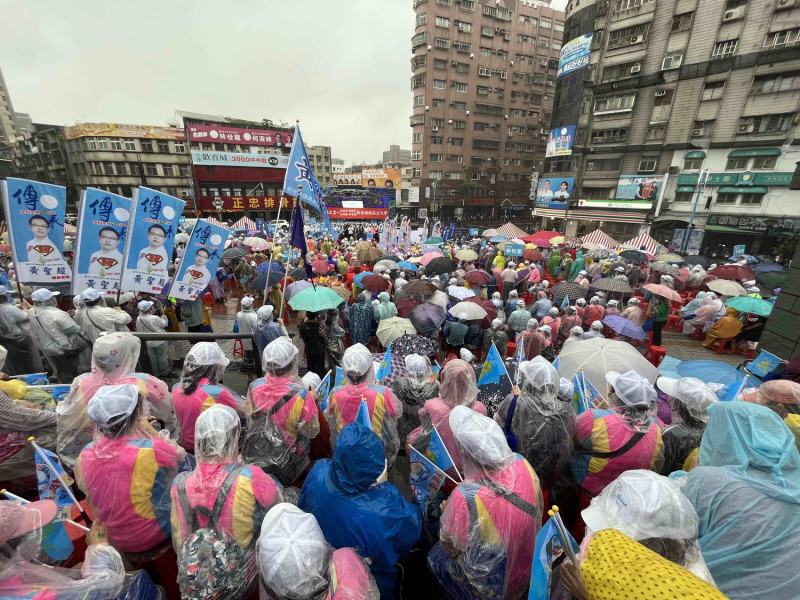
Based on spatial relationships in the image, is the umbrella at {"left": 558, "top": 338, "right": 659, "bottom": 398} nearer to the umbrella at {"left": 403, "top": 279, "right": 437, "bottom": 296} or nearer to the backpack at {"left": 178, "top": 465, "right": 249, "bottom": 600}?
the umbrella at {"left": 403, "top": 279, "right": 437, "bottom": 296}

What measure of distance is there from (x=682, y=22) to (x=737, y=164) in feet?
39.6

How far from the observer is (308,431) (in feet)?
10.3

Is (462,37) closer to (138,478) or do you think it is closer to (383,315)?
(383,315)

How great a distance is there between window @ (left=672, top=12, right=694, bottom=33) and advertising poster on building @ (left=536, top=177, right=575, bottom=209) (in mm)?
12665

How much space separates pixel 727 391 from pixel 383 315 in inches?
213

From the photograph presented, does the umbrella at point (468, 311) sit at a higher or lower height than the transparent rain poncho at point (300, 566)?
lower

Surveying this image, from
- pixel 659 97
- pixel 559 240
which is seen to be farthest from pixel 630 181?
pixel 559 240

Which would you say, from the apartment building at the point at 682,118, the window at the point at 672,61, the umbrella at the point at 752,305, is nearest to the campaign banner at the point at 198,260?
the umbrella at the point at 752,305

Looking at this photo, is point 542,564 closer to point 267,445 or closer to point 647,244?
point 267,445

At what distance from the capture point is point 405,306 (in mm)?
7781

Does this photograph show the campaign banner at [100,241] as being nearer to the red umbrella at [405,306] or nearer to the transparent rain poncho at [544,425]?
the red umbrella at [405,306]

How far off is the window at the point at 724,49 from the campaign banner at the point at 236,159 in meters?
40.2

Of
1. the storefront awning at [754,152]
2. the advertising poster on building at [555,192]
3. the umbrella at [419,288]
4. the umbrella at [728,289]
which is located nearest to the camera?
the umbrella at [419,288]

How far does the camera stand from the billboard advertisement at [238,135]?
41344mm
